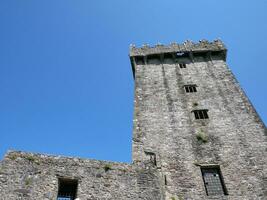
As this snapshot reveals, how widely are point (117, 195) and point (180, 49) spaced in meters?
18.4

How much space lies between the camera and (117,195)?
14562mm

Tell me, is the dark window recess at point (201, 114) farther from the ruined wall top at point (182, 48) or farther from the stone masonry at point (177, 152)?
the ruined wall top at point (182, 48)

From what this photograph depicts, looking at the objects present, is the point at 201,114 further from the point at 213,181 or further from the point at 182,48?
the point at 182,48

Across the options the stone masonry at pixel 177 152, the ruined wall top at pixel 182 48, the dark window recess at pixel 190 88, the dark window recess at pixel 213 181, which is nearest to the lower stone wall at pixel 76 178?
the stone masonry at pixel 177 152

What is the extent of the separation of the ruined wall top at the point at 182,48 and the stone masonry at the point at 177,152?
1.16 ft

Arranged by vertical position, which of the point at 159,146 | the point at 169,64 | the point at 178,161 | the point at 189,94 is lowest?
the point at 178,161

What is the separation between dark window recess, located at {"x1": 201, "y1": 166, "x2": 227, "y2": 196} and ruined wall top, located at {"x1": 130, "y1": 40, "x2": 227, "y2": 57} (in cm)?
1411

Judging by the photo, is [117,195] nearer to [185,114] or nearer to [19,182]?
[19,182]

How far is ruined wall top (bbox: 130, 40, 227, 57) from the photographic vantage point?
29812 mm

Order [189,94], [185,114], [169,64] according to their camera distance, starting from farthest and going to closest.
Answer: [169,64] → [189,94] → [185,114]

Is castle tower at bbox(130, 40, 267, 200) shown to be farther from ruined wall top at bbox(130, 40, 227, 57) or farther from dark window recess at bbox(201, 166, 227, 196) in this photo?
ruined wall top at bbox(130, 40, 227, 57)

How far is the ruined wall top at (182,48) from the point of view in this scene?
97.8 ft

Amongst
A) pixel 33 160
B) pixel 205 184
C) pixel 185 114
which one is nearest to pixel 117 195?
pixel 33 160

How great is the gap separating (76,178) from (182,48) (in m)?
18.6
